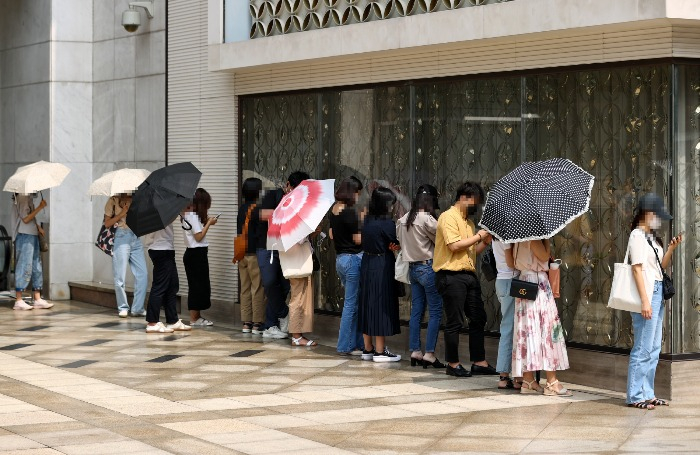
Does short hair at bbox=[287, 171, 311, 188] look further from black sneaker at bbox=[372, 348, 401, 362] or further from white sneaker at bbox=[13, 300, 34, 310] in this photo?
white sneaker at bbox=[13, 300, 34, 310]

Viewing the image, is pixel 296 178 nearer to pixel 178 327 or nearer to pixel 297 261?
pixel 297 261

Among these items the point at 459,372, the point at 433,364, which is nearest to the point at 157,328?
the point at 433,364

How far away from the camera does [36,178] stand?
56.8 ft

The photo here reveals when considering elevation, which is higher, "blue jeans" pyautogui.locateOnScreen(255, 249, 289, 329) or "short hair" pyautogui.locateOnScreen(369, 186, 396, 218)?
"short hair" pyautogui.locateOnScreen(369, 186, 396, 218)

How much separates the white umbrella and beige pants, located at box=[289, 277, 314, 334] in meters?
3.18

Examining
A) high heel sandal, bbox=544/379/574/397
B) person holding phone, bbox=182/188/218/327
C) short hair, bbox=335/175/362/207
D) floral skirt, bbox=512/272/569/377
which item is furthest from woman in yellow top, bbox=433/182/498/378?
person holding phone, bbox=182/188/218/327

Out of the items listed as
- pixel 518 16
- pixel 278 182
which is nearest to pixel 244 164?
pixel 278 182

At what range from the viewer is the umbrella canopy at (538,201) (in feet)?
35.1

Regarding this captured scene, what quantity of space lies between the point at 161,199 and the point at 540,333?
16.9 feet

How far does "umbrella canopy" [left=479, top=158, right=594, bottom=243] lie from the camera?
10703 mm

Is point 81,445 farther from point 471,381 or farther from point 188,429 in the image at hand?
point 471,381

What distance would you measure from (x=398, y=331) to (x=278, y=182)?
3.41 metres

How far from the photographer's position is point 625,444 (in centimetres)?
919

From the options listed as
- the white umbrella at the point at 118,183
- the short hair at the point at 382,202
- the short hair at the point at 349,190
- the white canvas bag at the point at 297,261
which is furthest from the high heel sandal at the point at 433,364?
the white umbrella at the point at 118,183
